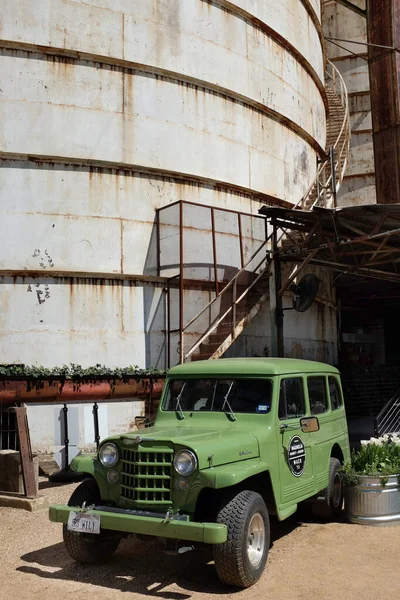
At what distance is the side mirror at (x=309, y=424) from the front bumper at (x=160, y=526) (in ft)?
6.89

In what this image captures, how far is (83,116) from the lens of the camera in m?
14.5

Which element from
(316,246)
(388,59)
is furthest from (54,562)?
(388,59)

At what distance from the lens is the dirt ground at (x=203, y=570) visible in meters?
5.83

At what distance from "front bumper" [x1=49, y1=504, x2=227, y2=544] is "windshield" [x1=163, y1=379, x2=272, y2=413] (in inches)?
64.9

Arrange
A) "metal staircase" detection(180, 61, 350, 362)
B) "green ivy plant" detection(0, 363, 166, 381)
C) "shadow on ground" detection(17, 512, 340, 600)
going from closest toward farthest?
"shadow on ground" detection(17, 512, 340, 600), "green ivy plant" detection(0, 363, 166, 381), "metal staircase" detection(180, 61, 350, 362)

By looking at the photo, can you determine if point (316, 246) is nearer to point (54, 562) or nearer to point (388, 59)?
point (388, 59)

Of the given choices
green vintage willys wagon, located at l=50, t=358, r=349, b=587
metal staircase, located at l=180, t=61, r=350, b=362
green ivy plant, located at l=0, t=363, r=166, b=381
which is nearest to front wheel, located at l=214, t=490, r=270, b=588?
green vintage willys wagon, located at l=50, t=358, r=349, b=587

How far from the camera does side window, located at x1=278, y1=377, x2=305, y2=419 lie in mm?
7242

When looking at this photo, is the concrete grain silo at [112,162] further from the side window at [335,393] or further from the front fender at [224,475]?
the front fender at [224,475]

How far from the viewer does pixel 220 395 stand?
7305 mm

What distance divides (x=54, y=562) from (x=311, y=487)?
3.02 meters

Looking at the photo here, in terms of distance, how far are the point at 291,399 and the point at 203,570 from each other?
2117 mm

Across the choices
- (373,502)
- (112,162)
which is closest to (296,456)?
(373,502)

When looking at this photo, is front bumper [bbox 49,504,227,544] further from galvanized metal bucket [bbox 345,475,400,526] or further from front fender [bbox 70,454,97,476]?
galvanized metal bucket [bbox 345,475,400,526]
